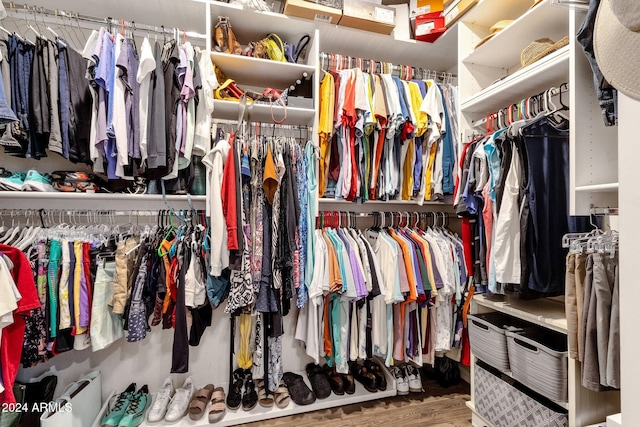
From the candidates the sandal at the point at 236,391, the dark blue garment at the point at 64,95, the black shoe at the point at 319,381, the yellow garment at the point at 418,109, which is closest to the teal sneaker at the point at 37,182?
the dark blue garment at the point at 64,95

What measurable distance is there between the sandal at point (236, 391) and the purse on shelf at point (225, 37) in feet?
6.70

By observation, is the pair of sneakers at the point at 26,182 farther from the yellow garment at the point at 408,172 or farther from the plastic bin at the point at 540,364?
the plastic bin at the point at 540,364

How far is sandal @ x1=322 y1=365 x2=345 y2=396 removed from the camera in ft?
6.24

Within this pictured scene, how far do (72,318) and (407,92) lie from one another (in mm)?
2198

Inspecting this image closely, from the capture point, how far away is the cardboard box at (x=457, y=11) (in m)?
1.71

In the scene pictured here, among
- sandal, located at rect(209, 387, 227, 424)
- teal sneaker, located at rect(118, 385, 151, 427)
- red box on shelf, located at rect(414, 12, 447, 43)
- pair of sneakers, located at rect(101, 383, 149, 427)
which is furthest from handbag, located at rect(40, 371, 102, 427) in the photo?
red box on shelf, located at rect(414, 12, 447, 43)

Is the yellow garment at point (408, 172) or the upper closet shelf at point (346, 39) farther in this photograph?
the yellow garment at point (408, 172)

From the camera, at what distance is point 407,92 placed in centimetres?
183

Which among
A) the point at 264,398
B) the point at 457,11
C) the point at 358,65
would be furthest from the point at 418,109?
the point at 264,398

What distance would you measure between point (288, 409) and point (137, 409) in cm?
84

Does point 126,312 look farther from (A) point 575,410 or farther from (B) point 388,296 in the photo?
(A) point 575,410

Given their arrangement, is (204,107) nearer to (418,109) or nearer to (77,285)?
(77,285)

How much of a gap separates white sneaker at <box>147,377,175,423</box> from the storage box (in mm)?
1774

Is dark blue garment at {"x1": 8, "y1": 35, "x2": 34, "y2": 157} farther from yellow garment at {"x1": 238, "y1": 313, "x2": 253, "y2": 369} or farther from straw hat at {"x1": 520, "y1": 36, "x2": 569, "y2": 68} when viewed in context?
straw hat at {"x1": 520, "y1": 36, "x2": 569, "y2": 68}
